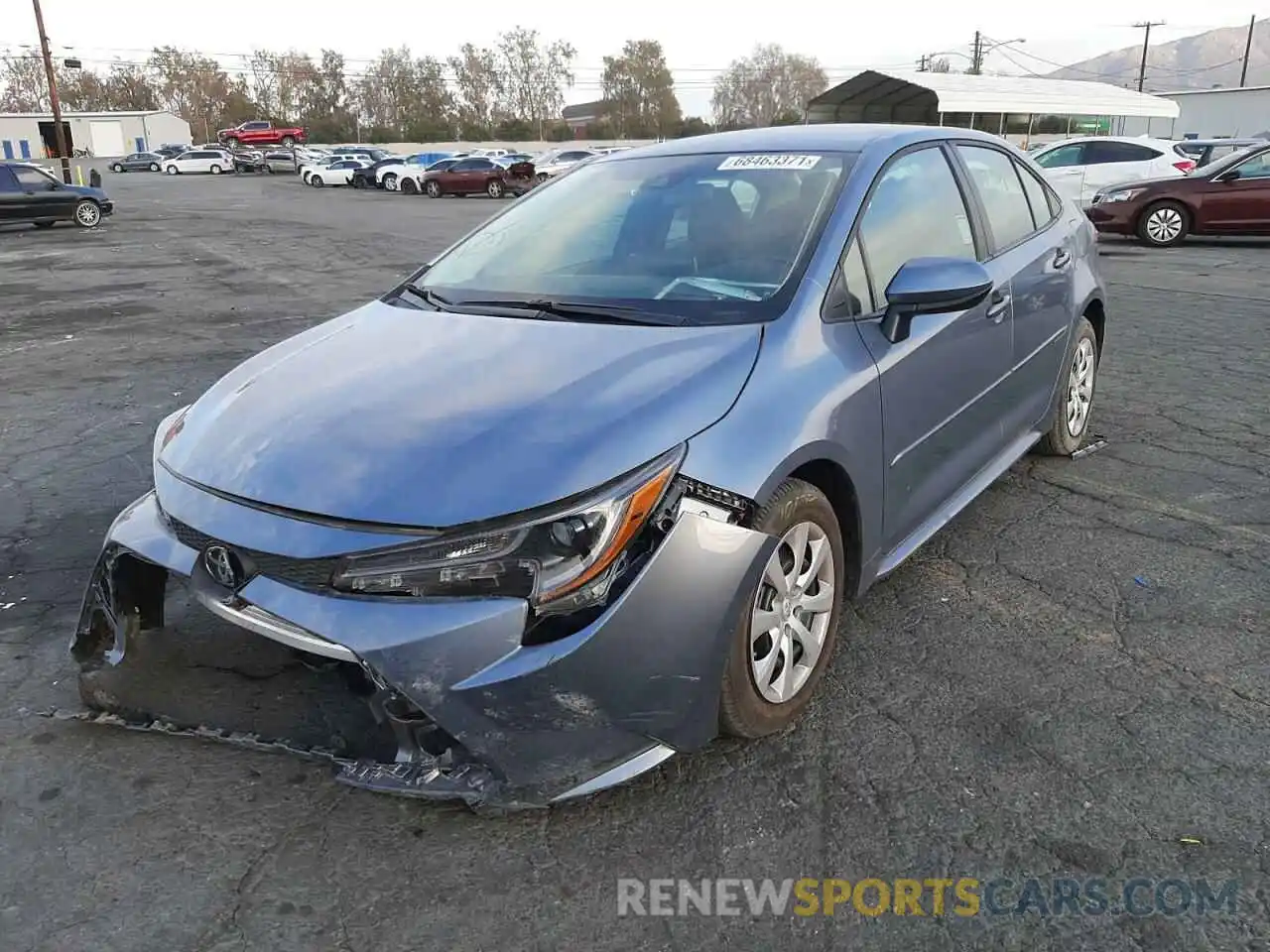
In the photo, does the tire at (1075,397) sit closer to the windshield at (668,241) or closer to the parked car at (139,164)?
the windshield at (668,241)

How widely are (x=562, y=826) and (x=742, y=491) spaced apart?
3.06ft

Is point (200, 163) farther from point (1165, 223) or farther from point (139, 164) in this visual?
point (1165, 223)

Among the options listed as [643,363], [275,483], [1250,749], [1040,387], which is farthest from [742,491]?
[1040,387]

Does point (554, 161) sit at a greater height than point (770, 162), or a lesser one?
greater

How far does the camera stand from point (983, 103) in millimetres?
36031

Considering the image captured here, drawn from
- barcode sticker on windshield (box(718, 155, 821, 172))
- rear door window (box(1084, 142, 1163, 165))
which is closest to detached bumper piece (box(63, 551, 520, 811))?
barcode sticker on windshield (box(718, 155, 821, 172))

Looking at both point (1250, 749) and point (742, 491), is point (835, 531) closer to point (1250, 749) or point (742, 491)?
point (742, 491)

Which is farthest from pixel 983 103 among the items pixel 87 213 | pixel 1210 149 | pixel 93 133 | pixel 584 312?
pixel 93 133

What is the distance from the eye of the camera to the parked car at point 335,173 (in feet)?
144

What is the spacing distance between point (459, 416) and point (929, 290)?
4.81ft

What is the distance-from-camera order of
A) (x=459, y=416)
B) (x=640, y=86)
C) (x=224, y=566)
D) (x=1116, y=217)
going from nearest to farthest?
(x=224, y=566) → (x=459, y=416) → (x=1116, y=217) → (x=640, y=86)

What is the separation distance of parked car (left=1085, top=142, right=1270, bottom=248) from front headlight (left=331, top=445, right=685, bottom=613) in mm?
15219

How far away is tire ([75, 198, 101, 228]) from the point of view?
22.7m

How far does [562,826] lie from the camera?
2.36 m
